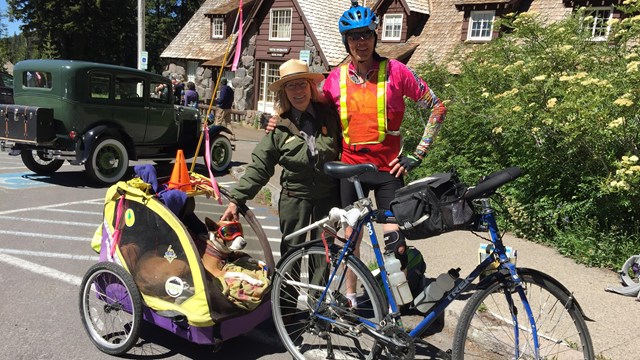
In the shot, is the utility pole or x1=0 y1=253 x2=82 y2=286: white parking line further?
the utility pole

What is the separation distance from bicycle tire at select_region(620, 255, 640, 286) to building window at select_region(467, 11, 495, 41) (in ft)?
48.9

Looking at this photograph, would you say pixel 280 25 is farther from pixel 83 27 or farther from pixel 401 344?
pixel 83 27

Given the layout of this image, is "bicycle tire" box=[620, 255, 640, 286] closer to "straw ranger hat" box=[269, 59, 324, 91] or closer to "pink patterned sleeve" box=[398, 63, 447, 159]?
"pink patterned sleeve" box=[398, 63, 447, 159]

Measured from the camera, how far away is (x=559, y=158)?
551 centimetres

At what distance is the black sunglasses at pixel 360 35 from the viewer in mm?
3191

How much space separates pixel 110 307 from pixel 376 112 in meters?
2.21

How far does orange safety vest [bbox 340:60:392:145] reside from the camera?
3297 mm

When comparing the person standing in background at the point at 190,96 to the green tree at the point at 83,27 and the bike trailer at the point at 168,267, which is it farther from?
the green tree at the point at 83,27

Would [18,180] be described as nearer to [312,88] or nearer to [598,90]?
[312,88]

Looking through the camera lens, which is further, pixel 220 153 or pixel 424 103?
pixel 220 153

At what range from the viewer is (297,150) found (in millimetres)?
3307

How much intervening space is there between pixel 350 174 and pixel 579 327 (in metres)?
A: 1.50

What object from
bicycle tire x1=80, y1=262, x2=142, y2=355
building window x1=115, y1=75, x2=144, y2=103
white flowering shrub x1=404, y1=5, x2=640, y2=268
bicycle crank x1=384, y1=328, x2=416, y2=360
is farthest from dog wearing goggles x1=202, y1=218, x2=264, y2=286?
building window x1=115, y1=75, x2=144, y2=103

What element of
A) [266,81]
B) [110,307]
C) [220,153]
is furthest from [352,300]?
[266,81]
